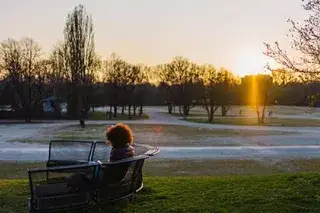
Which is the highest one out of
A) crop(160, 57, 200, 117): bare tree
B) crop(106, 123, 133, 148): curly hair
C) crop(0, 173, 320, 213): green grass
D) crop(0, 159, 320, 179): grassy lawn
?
crop(160, 57, 200, 117): bare tree

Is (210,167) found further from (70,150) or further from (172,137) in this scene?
(172,137)

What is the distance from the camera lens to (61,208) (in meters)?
6.11

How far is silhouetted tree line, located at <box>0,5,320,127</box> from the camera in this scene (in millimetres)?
69000

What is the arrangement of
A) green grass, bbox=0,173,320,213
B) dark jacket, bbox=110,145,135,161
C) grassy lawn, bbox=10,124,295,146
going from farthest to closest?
1. grassy lawn, bbox=10,124,295,146
2. dark jacket, bbox=110,145,135,161
3. green grass, bbox=0,173,320,213

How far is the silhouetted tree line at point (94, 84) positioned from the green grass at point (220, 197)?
47.8m

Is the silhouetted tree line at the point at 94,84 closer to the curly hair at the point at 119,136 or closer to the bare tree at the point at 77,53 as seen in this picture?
the bare tree at the point at 77,53

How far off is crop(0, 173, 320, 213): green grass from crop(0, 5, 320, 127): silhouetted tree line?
157 feet

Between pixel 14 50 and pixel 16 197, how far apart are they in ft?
255

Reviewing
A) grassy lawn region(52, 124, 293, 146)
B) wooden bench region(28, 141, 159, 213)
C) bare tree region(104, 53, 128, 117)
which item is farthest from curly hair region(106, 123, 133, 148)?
bare tree region(104, 53, 128, 117)

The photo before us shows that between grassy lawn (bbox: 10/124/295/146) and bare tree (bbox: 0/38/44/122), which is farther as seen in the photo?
bare tree (bbox: 0/38/44/122)

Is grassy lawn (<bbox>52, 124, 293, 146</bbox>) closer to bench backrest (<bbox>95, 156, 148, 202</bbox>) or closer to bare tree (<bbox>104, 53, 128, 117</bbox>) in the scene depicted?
bench backrest (<bbox>95, 156, 148, 202</bbox>)

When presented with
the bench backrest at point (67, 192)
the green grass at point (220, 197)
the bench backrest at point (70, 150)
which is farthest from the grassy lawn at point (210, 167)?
the bench backrest at point (67, 192)

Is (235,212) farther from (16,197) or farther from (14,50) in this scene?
(14,50)

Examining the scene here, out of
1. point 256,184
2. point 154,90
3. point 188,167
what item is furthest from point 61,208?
point 154,90
